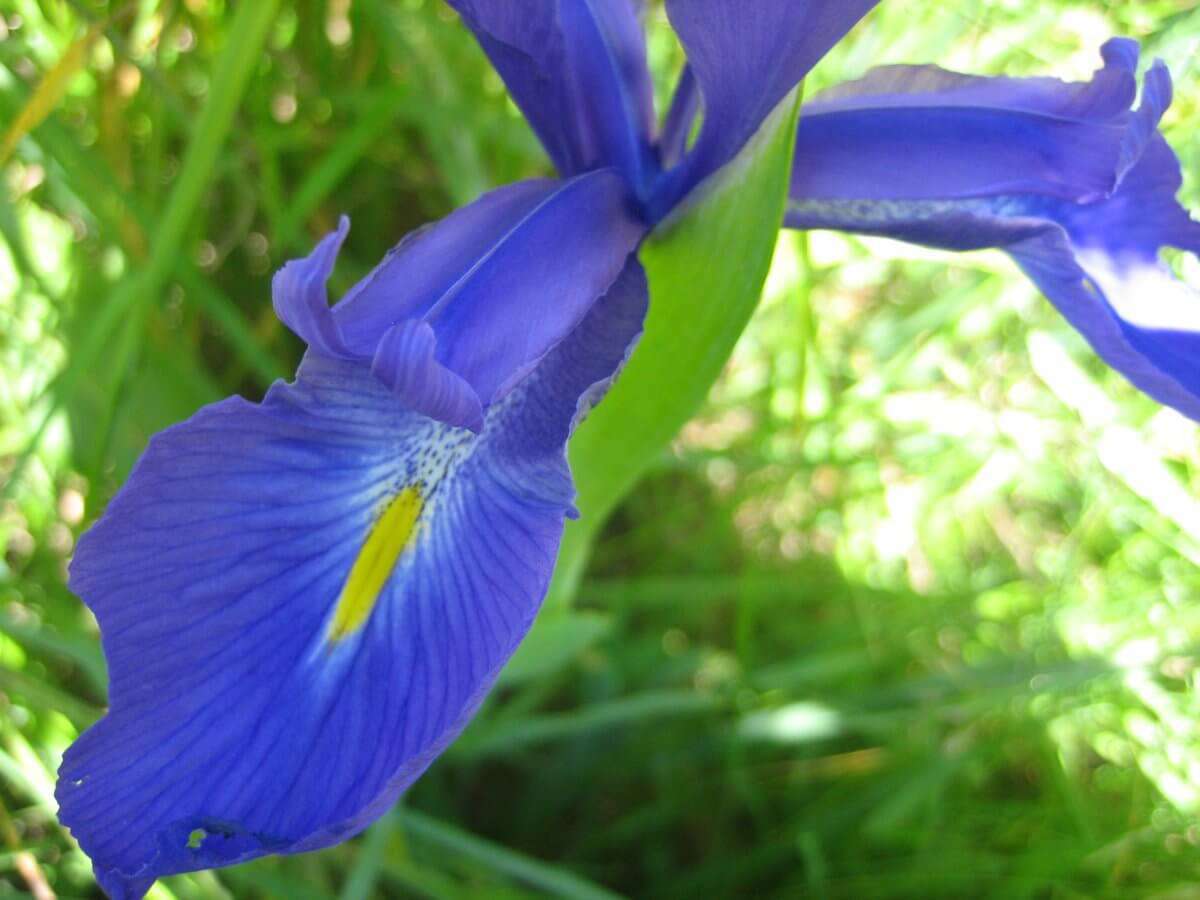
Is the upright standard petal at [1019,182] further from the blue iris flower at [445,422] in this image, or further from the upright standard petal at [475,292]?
the upright standard petal at [475,292]

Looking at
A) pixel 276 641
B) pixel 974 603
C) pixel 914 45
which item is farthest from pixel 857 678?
pixel 276 641

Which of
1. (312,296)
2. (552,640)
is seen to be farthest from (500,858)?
(312,296)

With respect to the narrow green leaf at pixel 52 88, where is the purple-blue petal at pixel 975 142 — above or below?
below

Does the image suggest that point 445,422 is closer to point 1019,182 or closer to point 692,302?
point 692,302

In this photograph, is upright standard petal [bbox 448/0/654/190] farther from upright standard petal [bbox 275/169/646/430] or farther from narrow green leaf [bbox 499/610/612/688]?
narrow green leaf [bbox 499/610/612/688]

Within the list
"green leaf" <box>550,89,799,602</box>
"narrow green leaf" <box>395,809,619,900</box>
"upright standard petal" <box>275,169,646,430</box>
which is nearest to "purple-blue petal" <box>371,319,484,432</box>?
"upright standard petal" <box>275,169,646,430</box>

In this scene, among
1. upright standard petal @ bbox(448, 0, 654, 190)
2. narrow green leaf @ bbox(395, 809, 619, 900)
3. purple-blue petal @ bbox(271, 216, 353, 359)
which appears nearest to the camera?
purple-blue petal @ bbox(271, 216, 353, 359)

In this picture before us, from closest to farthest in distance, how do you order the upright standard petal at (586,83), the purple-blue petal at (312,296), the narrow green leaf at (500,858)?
1. the purple-blue petal at (312,296)
2. the upright standard petal at (586,83)
3. the narrow green leaf at (500,858)

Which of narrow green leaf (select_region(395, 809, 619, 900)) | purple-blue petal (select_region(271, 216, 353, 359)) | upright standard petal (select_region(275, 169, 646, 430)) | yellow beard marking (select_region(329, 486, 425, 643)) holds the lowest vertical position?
narrow green leaf (select_region(395, 809, 619, 900))

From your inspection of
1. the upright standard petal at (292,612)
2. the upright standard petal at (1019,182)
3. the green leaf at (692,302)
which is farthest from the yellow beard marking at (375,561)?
the upright standard petal at (1019,182)

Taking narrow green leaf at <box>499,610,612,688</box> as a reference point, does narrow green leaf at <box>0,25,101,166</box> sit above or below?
above
